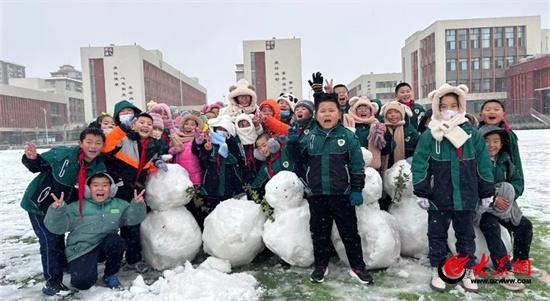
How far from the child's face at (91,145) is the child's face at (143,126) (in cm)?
40

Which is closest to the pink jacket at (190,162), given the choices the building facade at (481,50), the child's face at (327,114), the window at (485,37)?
the child's face at (327,114)

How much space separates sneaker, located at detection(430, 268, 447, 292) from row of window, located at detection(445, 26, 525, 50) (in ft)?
180

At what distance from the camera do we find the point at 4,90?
65.7 metres

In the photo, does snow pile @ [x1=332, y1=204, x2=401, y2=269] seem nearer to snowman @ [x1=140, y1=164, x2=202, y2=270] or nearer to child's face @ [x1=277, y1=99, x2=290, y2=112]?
snowman @ [x1=140, y1=164, x2=202, y2=270]

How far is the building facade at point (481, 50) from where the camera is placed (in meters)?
51.0

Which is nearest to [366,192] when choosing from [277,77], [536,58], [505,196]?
[505,196]

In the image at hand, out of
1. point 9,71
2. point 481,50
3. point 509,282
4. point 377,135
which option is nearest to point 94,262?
point 377,135

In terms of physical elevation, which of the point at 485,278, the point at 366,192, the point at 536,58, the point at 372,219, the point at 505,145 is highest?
the point at 536,58

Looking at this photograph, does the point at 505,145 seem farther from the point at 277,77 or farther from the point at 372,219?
the point at 277,77

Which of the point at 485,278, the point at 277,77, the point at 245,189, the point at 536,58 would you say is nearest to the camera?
the point at 485,278

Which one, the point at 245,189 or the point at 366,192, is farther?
the point at 245,189

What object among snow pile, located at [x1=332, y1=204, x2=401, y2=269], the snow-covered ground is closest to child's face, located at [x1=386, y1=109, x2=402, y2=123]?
snow pile, located at [x1=332, y1=204, x2=401, y2=269]

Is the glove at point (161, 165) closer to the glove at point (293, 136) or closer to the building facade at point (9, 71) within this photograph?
the glove at point (293, 136)

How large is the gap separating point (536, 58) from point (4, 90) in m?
75.4
